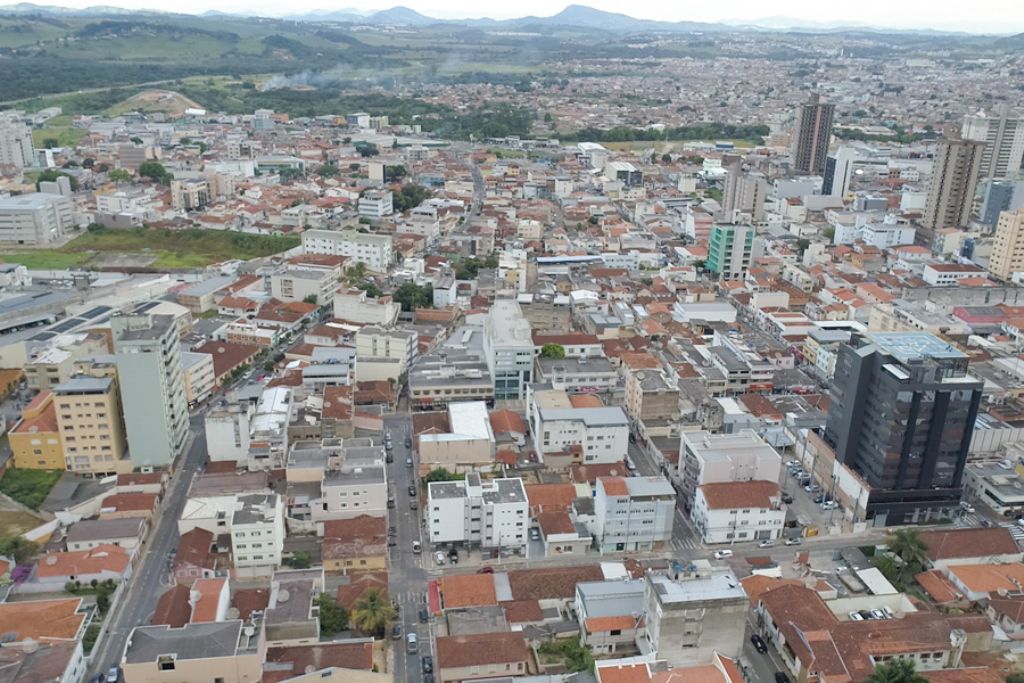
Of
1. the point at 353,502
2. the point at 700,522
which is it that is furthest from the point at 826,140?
the point at 353,502

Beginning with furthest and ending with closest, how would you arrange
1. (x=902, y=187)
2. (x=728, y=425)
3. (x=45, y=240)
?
(x=902, y=187), (x=45, y=240), (x=728, y=425)

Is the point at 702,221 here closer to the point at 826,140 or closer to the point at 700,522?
the point at 826,140

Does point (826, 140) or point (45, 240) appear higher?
point (826, 140)

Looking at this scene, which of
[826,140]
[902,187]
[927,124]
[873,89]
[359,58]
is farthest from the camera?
[359,58]

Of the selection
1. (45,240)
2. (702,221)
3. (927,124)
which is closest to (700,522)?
(702,221)

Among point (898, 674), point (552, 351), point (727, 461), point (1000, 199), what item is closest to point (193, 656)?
point (898, 674)

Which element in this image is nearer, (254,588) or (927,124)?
(254,588)

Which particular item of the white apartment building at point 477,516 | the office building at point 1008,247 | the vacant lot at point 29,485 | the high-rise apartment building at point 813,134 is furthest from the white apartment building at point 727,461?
the high-rise apartment building at point 813,134
